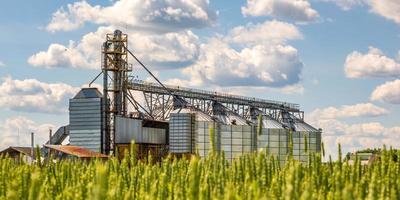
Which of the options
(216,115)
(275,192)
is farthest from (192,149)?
(275,192)

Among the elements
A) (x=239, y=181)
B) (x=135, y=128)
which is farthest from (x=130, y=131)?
(x=239, y=181)

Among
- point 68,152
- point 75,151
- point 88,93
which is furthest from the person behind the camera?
point 88,93

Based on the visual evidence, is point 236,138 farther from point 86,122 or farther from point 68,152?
point 68,152

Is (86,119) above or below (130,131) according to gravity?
above

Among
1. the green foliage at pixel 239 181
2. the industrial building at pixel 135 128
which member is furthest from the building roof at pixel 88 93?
the green foliage at pixel 239 181

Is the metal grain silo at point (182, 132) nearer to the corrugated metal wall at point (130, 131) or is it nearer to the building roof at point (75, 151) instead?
the corrugated metal wall at point (130, 131)

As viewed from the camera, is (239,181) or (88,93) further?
(88,93)

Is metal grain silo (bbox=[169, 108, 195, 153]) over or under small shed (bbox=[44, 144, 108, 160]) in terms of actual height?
over

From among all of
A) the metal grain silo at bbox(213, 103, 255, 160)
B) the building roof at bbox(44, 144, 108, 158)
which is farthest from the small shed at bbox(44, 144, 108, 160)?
the metal grain silo at bbox(213, 103, 255, 160)

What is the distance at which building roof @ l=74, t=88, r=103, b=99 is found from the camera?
7841cm

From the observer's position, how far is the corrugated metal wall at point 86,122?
77.4 meters

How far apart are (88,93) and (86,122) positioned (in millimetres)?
3457

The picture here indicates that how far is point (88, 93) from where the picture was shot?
78812mm

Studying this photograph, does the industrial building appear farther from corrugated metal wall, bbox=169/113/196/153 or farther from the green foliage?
the green foliage
